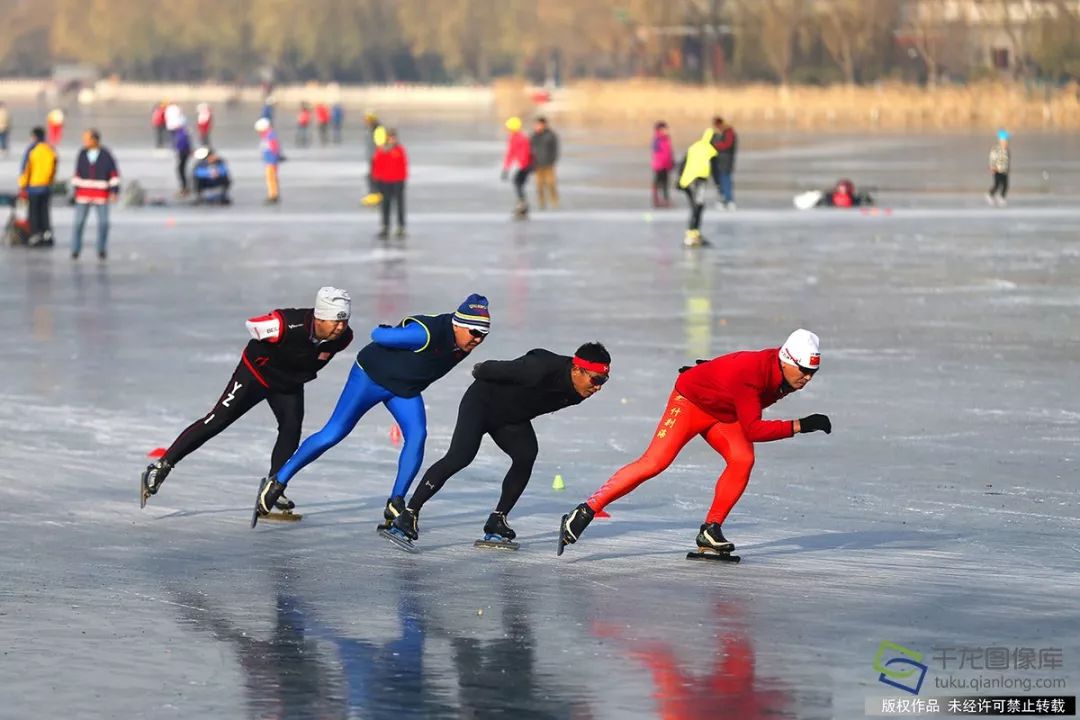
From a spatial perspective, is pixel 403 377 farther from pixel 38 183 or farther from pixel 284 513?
pixel 38 183

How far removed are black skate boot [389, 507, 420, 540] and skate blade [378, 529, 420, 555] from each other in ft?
0.08

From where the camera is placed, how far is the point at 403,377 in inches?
368

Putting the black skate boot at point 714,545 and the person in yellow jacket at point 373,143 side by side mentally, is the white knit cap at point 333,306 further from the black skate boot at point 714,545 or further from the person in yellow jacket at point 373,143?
the person in yellow jacket at point 373,143

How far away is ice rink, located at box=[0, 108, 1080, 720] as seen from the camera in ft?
23.1

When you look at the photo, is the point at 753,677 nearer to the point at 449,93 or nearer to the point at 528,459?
the point at 528,459

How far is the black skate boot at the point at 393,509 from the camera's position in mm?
9281

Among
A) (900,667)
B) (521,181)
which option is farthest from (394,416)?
(521,181)

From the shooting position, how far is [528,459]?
30.3 feet

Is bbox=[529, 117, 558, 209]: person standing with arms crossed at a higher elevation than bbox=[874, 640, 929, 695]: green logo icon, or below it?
higher

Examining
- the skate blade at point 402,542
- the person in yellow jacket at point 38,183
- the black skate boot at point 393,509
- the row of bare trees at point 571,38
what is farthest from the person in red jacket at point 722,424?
the row of bare trees at point 571,38

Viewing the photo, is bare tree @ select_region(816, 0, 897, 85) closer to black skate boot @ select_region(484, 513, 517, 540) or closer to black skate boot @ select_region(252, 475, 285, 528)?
black skate boot @ select_region(252, 475, 285, 528)

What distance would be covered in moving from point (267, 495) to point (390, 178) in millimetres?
16713

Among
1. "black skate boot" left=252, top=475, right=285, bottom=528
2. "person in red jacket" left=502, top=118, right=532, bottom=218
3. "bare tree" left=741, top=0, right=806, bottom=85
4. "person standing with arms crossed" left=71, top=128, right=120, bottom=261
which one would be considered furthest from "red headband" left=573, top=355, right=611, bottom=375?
"bare tree" left=741, top=0, right=806, bottom=85

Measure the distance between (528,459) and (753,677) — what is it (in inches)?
98.3
